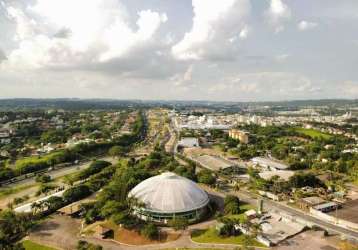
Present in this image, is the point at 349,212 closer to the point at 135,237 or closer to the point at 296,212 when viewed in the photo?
the point at 296,212

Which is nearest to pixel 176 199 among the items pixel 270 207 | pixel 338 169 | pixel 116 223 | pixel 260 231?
pixel 116 223

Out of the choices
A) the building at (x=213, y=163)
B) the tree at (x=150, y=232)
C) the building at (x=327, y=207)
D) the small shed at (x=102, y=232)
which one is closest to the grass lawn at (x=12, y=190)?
the small shed at (x=102, y=232)

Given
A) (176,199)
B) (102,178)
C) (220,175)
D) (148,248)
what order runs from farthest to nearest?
(220,175)
(102,178)
(176,199)
(148,248)

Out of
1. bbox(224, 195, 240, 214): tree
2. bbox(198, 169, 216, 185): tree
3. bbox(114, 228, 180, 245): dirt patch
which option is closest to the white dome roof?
bbox(224, 195, 240, 214): tree

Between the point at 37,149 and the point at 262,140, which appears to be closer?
the point at 37,149

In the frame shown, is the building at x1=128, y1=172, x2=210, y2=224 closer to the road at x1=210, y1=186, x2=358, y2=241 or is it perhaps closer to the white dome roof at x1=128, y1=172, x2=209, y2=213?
the white dome roof at x1=128, y1=172, x2=209, y2=213

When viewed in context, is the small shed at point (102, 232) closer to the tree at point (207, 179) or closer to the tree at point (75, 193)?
the tree at point (75, 193)

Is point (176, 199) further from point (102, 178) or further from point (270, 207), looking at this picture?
point (102, 178)
